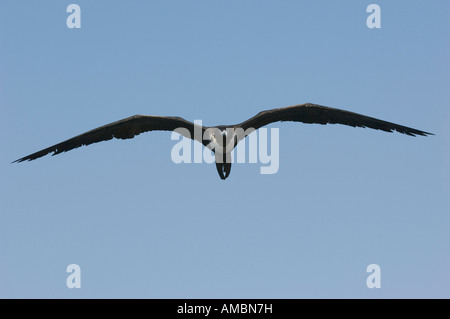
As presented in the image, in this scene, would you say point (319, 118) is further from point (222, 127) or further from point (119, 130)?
point (119, 130)

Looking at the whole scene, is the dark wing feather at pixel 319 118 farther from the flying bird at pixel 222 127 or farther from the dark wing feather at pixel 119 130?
the dark wing feather at pixel 119 130

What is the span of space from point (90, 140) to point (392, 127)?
7677mm

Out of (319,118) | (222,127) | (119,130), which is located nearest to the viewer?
(222,127)

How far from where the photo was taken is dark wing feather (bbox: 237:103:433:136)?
16.1 m

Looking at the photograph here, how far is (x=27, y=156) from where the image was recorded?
55.0 feet

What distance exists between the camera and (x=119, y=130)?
662 inches

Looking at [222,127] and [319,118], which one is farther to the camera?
[319,118]

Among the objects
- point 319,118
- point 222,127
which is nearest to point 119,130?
point 222,127

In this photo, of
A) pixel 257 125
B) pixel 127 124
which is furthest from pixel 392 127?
pixel 127 124

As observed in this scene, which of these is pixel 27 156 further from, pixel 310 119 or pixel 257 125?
pixel 310 119

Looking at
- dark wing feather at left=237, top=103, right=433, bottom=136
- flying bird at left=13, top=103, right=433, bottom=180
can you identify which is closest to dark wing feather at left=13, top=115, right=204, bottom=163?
flying bird at left=13, top=103, right=433, bottom=180

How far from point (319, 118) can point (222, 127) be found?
2554 mm
